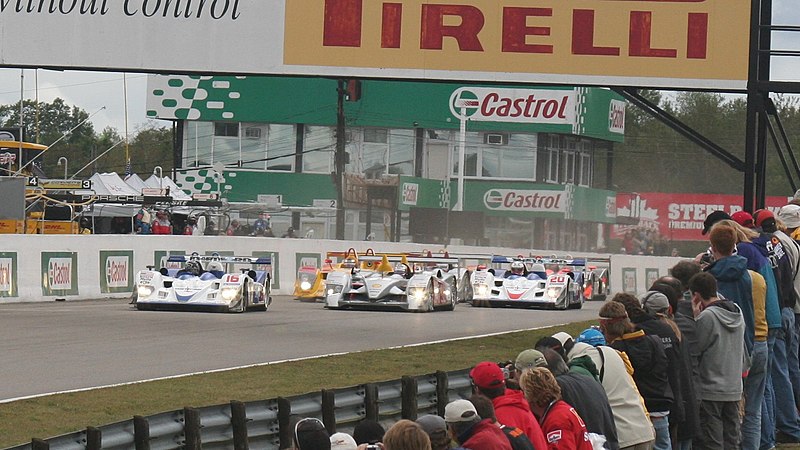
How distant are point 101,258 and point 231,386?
1419 cm

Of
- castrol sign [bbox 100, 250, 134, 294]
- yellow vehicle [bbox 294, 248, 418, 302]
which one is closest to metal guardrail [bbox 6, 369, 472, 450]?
yellow vehicle [bbox 294, 248, 418, 302]

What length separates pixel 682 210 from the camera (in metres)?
56.8

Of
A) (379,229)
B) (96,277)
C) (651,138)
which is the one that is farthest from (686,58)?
(651,138)

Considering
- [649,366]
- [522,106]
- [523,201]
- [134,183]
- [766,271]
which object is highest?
[522,106]

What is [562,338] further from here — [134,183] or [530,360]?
[134,183]

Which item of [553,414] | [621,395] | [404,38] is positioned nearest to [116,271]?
[404,38]

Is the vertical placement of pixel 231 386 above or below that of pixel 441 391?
below

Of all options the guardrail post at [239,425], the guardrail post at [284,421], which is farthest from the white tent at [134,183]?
the guardrail post at [239,425]

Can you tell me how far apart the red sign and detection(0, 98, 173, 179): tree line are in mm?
40024

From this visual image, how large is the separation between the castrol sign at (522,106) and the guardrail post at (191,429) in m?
52.1

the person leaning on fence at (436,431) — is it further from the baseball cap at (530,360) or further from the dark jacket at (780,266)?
the dark jacket at (780,266)

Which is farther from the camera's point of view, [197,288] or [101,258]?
[101,258]

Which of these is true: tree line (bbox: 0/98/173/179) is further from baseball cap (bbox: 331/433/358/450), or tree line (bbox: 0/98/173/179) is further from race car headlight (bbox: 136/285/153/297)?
baseball cap (bbox: 331/433/358/450)

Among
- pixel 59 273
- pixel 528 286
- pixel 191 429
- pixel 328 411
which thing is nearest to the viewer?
pixel 191 429
